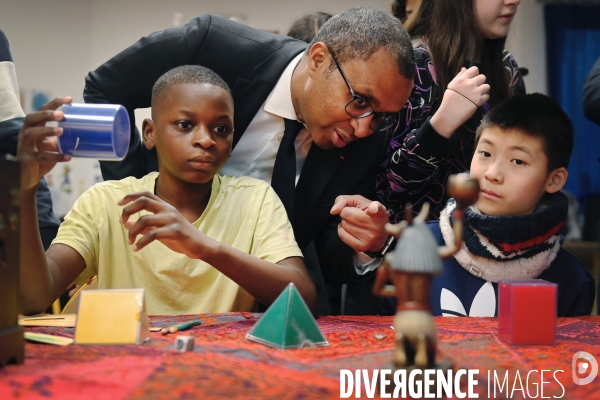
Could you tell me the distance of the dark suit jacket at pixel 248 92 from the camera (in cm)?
196

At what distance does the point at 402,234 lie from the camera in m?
0.85

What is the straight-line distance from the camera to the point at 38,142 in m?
1.23

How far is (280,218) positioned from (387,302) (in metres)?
0.40

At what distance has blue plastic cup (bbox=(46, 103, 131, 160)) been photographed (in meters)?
1.20

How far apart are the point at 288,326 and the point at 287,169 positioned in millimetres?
911

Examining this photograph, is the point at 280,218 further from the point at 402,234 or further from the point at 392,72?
the point at 402,234

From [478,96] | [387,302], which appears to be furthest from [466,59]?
[387,302]

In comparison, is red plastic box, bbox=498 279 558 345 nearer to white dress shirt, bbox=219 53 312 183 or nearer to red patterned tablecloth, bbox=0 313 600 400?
red patterned tablecloth, bbox=0 313 600 400

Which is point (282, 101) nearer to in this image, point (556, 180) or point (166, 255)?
point (166, 255)

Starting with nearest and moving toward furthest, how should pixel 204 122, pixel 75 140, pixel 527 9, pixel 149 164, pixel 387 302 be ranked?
pixel 75 140 → pixel 204 122 → pixel 387 302 → pixel 149 164 → pixel 527 9

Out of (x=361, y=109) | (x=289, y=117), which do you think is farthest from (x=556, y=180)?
(x=289, y=117)

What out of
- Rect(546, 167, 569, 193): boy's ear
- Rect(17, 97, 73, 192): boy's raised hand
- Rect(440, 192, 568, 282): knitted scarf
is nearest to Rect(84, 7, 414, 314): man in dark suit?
Rect(440, 192, 568, 282): knitted scarf

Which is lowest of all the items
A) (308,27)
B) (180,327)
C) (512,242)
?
(180,327)

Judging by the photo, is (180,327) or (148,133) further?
(148,133)
